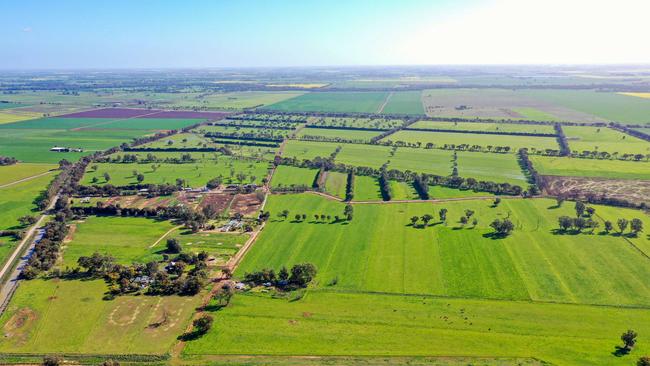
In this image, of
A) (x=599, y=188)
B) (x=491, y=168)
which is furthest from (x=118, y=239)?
(x=599, y=188)

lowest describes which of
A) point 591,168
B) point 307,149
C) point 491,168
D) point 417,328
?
point 417,328

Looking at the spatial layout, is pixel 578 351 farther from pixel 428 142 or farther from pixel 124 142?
pixel 124 142

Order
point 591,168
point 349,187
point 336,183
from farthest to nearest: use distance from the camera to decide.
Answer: point 591,168 → point 336,183 → point 349,187

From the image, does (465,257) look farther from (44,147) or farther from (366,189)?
(44,147)

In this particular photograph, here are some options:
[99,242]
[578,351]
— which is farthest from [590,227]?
[99,242]

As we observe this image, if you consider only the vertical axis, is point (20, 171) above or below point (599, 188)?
above

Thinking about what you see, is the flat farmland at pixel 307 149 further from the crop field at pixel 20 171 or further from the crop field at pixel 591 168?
the crop field at pixel 20 171

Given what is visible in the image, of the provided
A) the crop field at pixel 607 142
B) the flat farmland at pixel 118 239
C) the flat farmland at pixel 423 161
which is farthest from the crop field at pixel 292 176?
the crop field at pixel 607 142
